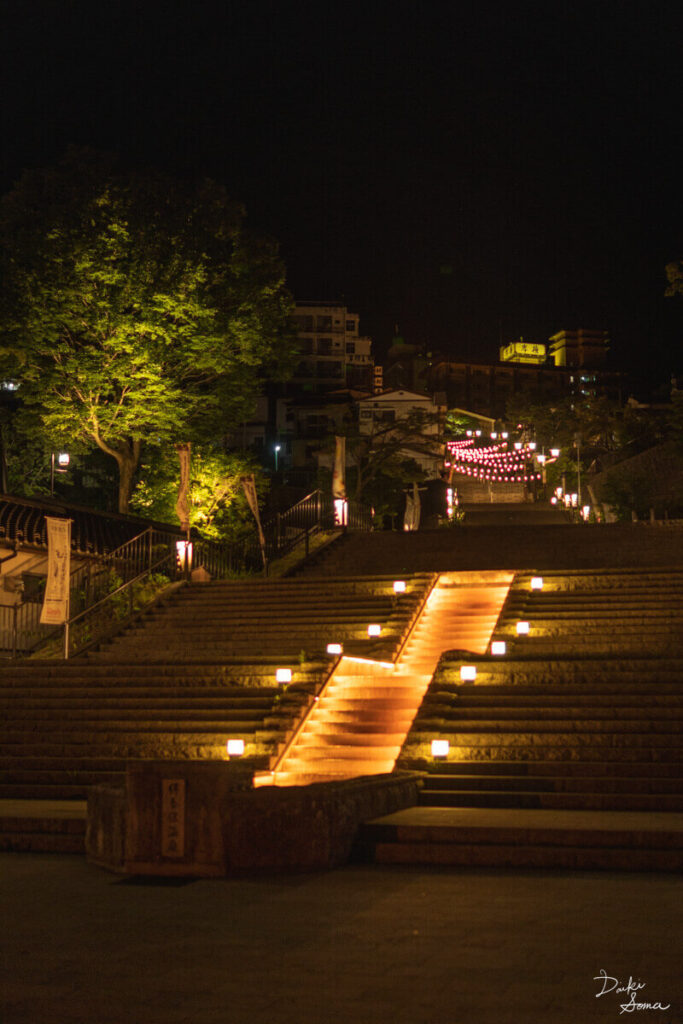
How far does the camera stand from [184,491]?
81.4ft

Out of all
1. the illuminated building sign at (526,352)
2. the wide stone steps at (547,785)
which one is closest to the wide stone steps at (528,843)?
the wide stone steps at (547,785)

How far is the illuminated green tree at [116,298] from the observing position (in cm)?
2739

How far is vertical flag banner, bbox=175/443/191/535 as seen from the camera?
24.5 m

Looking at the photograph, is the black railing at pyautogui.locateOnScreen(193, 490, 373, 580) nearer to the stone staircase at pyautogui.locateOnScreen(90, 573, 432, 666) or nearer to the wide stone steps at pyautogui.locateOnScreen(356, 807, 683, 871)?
the stone staircase at pyautogui.locateOnScreen(90, 573, 432, 666)

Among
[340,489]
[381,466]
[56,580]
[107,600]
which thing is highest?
[381,466]

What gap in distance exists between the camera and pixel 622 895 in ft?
24.0

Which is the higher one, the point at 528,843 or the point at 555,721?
the point at 555,721

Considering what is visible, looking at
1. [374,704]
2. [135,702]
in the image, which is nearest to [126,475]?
[135,702]

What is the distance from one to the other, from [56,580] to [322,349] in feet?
184

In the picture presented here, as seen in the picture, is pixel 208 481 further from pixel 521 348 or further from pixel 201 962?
pixel 521 348

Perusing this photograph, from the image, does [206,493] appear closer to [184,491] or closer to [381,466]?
[184,491]

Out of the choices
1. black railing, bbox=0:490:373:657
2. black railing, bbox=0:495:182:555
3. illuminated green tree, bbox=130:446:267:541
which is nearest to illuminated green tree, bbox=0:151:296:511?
illuminated green tree, bbox=130:446:267:541

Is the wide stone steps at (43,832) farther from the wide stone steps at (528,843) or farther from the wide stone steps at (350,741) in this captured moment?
the wide stone steps at (350,741)

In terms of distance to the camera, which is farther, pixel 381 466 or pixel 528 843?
pixel 381 466
